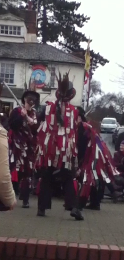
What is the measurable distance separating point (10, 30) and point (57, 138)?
42.2 m

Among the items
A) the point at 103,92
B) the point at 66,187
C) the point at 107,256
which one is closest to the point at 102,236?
the point at 107,256

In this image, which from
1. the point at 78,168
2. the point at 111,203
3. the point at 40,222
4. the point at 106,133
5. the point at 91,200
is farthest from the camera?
the point at 106,133

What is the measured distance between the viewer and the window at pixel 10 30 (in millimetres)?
48916

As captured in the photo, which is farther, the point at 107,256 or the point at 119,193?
the point at 119,193

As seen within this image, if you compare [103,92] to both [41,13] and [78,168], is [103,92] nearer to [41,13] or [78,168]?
[41,13]

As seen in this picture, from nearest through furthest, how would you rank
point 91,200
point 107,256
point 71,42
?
1. point 107,256
2. point 91,200
3. point 71,42

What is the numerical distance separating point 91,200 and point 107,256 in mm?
3951

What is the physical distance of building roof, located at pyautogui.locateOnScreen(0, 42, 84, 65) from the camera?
45812 mm

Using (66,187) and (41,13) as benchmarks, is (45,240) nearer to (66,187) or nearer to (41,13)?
(66,187)

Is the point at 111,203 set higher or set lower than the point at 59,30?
lower

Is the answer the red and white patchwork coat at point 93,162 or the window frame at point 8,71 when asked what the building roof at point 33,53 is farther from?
the red and white patchwork coat at point 93,162

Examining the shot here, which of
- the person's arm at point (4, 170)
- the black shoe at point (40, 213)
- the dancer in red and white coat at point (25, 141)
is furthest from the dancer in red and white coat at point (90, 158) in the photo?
the person's arm at point (4, 170)

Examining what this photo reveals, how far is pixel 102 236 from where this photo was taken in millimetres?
7191

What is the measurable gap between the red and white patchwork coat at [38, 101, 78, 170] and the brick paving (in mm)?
769
